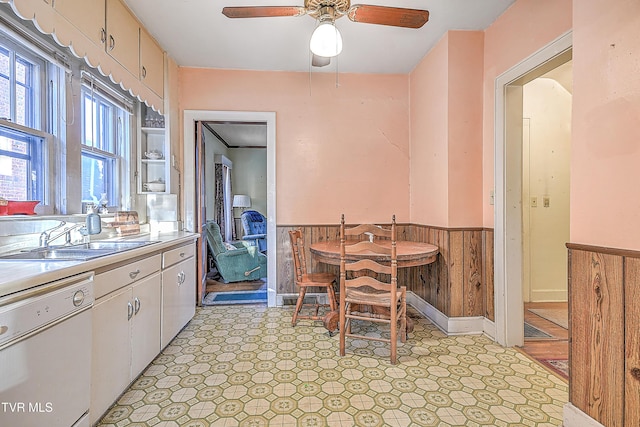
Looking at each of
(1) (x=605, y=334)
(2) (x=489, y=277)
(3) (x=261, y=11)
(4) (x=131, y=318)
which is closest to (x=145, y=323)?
(4) (x=131, y=318)

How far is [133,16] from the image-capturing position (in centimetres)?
249

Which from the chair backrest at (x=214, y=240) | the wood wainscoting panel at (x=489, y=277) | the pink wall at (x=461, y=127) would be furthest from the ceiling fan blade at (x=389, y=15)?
the chair backrest at (x=214, y=240)

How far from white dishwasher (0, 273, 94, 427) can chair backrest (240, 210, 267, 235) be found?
503 cm

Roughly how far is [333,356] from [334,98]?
2661mm

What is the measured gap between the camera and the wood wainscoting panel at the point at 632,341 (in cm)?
129

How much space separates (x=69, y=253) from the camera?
69.8 inches

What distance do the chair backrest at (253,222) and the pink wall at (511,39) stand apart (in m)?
4.73

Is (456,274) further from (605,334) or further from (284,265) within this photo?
(284,265)

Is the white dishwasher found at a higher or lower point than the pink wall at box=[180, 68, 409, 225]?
lower

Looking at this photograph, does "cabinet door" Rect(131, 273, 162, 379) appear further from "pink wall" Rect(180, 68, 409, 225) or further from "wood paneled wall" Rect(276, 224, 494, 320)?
"wood paneled wall" Rect(276, 224, 494, 320)

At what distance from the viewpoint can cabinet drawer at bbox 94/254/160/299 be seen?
1.52 meters

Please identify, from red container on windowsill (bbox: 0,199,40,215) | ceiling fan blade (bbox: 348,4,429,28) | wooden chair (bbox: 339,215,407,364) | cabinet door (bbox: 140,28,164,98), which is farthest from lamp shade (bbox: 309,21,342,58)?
red container on windowsill (bbox: 0,199,40,215)

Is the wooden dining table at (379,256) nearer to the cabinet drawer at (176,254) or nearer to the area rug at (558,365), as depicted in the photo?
the area rug at (558,365)

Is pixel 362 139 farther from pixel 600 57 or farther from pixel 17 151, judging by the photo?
pixel 17 151
